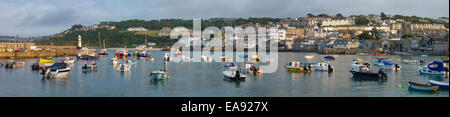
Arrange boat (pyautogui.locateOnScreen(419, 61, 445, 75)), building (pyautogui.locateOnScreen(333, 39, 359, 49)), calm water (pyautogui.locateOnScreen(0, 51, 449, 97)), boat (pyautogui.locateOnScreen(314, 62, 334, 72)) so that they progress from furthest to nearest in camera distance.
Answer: building (pyautogui.locateOnScreen(333, 39, 359, 49)), boat (pyautogui.locateOnScreen(314, 62, 334, 72)), boat (pyautogui.locateOnScreen(419, 61, 445, 75)), calm water (pyautogui.locateOnScreen(0, 51, 449, 97))

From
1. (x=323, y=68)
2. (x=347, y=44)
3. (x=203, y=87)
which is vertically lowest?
(x=203, y=87)

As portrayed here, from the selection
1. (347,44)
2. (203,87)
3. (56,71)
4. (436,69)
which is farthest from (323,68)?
(347,44)

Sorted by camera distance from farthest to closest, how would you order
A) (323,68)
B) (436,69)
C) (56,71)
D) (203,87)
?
(323,68) → (436,69) → (56,71) → (203,87)

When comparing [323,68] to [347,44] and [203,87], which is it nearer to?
[203,87]

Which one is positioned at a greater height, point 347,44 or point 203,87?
point 347,44

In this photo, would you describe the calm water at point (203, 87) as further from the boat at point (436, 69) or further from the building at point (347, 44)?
the building at point (347, 44)

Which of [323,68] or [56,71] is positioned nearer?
[56,71]

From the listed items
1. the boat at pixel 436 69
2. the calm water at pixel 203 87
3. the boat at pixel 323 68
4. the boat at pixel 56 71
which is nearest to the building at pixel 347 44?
the boat at pixel 323 68

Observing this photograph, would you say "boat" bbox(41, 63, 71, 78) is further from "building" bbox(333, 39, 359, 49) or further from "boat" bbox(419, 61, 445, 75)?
"building" bbox(333, 39, 359, 49)

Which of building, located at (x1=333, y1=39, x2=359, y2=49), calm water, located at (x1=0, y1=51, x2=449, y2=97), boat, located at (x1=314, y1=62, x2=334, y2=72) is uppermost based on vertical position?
building, located at (x1=333, y1=39, x2=359, y2=49)

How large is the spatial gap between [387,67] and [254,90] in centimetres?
1989

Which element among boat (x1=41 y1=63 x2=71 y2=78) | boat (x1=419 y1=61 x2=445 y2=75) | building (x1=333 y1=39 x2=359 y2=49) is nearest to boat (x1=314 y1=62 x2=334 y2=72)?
boat (x1=419 y1=61 x2=445 y2=75)
